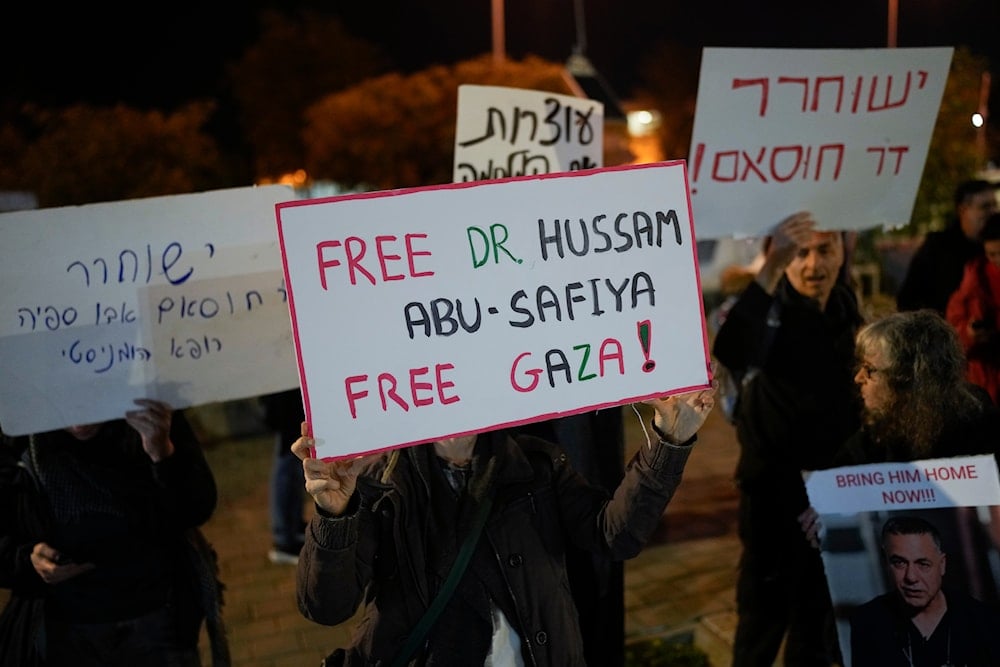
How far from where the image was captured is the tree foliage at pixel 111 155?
13288 millimetres

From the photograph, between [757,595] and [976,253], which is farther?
[976,253]

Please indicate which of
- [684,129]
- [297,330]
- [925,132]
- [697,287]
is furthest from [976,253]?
[684,129]

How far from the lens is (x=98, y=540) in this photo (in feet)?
8.89

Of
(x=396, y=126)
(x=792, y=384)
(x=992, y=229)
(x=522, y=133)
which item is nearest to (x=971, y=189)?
(x=992, y=229)

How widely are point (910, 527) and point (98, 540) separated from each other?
7.26 feet

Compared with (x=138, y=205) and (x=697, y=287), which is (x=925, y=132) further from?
(x=138, y=205)

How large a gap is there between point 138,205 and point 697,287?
1680 millimetres

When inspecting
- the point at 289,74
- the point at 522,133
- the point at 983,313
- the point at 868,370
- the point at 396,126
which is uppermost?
the point at 289,74

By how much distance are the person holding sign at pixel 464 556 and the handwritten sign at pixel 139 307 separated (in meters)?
0.95

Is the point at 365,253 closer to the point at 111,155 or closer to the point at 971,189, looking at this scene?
the point at 971,189

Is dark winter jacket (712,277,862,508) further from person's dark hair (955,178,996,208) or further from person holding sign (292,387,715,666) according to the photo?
person's dark hair (955,178,996,208)

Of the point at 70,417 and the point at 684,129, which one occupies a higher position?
the point at 684,129

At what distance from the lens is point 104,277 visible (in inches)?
109

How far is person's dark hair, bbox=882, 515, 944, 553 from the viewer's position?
91.2 inches
